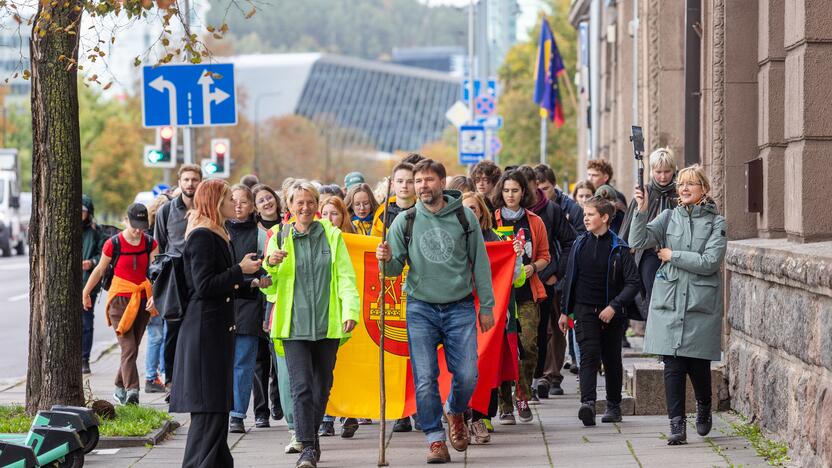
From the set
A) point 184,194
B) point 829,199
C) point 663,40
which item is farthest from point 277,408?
point 663,40

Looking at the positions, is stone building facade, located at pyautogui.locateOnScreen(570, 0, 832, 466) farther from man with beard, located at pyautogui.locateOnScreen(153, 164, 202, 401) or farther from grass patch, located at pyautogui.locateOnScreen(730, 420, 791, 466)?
man with beard, located at pyautogui.locateOnScreen(153, 164, 202, 401)

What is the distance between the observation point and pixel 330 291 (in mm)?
8773

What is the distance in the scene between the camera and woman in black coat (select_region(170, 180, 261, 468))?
778cm

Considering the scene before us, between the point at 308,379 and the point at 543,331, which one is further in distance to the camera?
the point at 543,331

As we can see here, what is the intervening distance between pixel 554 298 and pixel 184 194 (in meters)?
3.42

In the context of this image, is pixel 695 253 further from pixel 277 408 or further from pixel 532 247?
pixel 277 408

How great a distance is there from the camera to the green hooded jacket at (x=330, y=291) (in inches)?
341

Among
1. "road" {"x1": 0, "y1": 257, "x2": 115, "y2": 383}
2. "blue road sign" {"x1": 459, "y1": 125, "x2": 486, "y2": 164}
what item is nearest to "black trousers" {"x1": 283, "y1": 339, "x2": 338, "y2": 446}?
"road" {"x1": 0, "y1": 257, "x2": 115, "y2": 383}

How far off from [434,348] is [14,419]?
116 inches

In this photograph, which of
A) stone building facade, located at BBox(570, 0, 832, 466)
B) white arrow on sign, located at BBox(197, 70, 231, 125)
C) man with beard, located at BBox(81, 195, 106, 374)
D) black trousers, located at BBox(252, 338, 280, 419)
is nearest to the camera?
stone building facade, located at BBox(570, 0, 832, 466)

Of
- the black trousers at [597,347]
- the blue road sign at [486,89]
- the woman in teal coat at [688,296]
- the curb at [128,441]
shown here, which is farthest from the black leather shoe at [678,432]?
the blue road sign at [486,89]

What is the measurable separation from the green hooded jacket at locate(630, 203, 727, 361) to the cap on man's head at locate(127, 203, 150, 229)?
4630 mm

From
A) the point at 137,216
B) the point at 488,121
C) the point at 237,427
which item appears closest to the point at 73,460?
the point at 237,427

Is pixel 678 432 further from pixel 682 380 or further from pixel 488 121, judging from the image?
pixel 488 121
